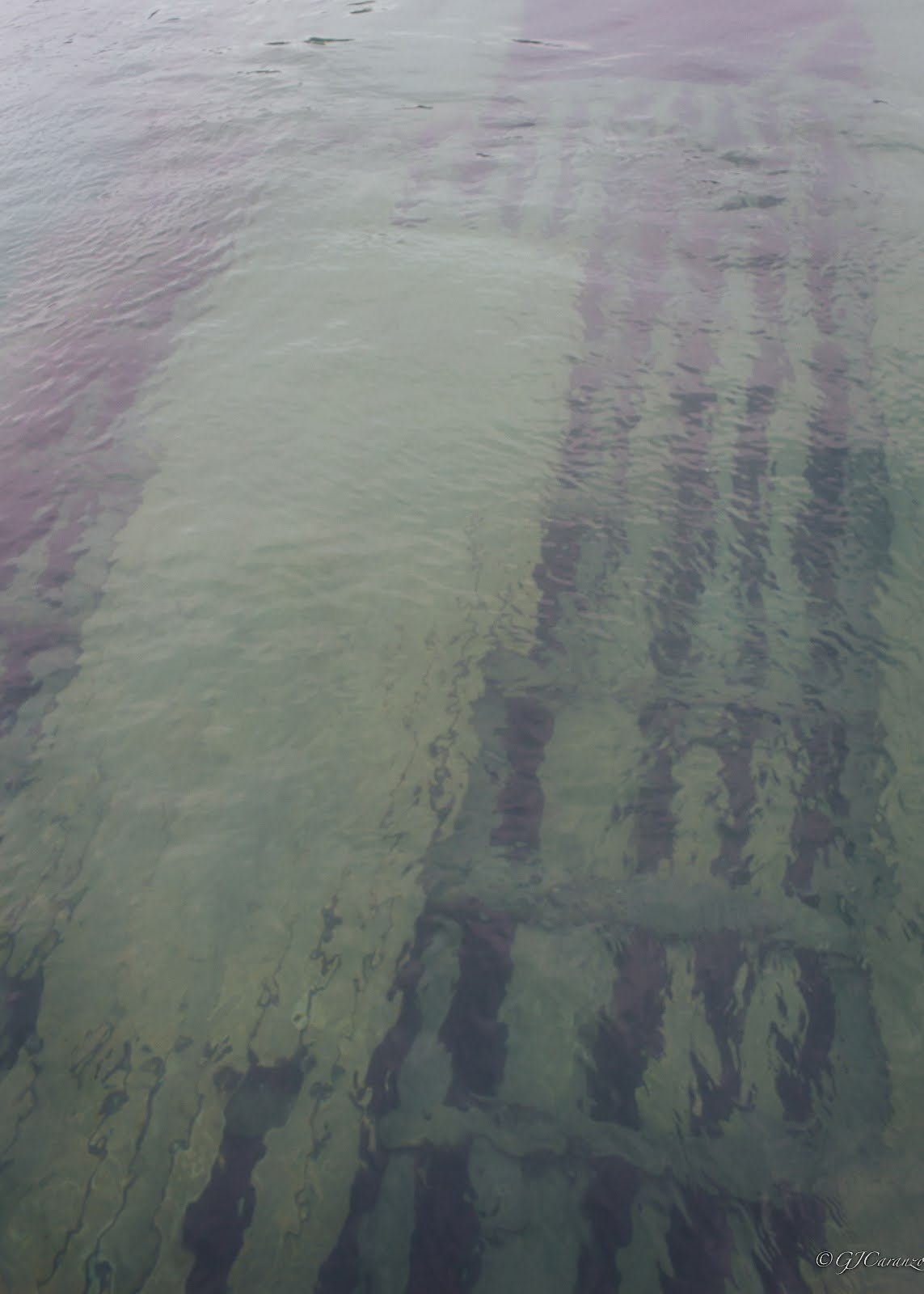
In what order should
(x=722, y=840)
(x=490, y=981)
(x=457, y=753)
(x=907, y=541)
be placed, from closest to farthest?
(x=490, y=981), (x=722, y=840), (x=457, y=753), (x=907, y=541)

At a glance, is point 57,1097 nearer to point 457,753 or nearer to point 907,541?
point 457,753

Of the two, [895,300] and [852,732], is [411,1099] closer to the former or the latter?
[852,732]

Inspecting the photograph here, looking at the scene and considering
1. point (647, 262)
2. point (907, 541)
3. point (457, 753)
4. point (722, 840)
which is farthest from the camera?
point (647, 262)

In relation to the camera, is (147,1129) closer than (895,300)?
Yes

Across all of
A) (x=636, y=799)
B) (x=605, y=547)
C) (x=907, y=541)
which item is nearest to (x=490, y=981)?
(x=636, y=799)

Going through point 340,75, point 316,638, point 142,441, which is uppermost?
point 340,75

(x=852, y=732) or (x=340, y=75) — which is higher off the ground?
(x=340, y=75)
